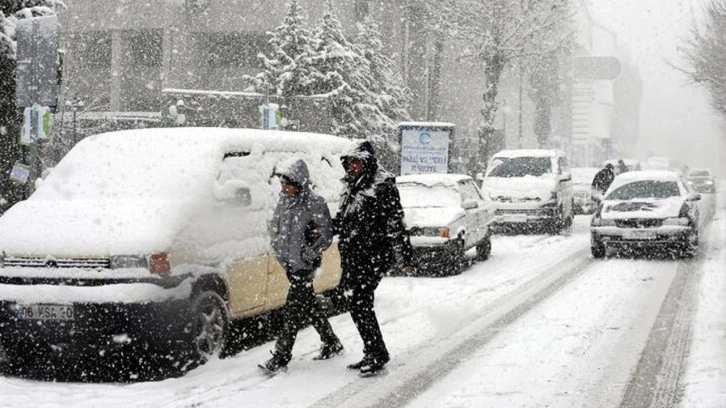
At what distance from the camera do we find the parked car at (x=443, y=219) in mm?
12945

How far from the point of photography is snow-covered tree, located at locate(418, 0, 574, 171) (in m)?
30.5

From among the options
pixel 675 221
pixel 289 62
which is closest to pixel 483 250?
pixel 675 221

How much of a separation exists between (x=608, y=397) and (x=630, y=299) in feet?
16.2

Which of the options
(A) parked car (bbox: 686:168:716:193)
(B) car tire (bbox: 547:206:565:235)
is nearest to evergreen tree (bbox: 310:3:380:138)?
(B) car tire (bbox: 547:206:565:235)

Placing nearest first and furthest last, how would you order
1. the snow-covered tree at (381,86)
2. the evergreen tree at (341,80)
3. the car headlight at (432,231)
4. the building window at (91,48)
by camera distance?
the car headlight at (432,231), the evergreen tree at (341,80), the snow-covered tree at (381,86), the building window at (91,48)

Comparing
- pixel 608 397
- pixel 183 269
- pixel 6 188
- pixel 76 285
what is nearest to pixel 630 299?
pixel 608 397

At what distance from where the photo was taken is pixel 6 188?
14.0 m

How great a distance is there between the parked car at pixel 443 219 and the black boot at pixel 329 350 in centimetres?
551


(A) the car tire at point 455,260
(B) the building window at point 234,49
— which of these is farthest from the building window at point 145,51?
(A) the car tire at point 455,260

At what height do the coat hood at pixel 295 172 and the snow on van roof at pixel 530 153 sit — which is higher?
the snow on van roof at pixel 530 153

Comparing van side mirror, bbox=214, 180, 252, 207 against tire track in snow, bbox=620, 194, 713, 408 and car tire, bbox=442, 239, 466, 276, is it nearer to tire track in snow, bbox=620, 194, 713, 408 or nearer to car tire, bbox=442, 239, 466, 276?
tire track in snow, bbox=620, 194, 713, 408

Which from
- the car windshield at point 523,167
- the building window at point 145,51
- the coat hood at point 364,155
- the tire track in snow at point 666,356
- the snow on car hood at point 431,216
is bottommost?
the tire track in snow at point 666,356

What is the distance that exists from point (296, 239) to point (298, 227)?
3.7 inches

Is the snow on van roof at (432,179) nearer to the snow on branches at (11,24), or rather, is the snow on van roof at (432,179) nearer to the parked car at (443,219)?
the parked car at (443,219)
